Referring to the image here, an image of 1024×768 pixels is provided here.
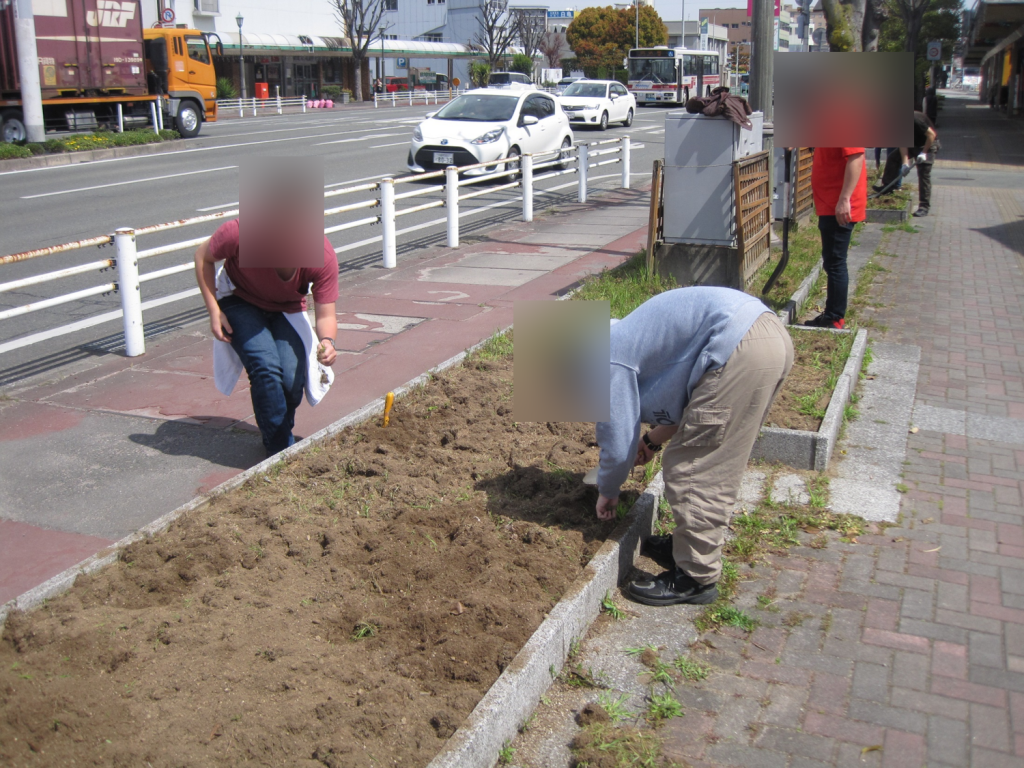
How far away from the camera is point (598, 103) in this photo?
3253 cm

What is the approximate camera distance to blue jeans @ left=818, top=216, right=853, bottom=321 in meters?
6.88

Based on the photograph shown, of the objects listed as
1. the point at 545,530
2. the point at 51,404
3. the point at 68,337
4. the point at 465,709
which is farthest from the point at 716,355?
the point at 68,337

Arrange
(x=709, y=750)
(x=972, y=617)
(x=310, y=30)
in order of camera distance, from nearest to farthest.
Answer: (x=709, y=750), (x=972, y=617), (x=310, y=30)

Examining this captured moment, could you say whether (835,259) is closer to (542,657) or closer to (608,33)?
(542,657)

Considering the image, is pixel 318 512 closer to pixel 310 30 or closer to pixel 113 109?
pixel 113 109

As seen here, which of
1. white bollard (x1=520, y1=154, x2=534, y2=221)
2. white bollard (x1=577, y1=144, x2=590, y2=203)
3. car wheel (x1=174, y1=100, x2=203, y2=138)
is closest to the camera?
white bollard (x1=520, y1=154, x2=534, y2=221)

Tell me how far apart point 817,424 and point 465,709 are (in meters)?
3.17

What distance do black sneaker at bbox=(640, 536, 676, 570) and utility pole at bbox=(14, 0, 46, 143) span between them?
2198 centimetres

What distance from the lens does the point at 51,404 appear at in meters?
6.07

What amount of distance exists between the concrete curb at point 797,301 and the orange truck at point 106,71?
20.9 m

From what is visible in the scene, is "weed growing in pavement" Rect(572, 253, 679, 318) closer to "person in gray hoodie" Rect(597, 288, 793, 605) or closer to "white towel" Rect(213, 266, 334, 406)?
"white towel" Rect(213, 266, 334, 406)

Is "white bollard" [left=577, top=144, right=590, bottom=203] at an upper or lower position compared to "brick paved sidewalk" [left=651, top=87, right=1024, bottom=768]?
upper

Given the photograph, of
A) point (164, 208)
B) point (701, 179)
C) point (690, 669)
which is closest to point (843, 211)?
point (701, 179)

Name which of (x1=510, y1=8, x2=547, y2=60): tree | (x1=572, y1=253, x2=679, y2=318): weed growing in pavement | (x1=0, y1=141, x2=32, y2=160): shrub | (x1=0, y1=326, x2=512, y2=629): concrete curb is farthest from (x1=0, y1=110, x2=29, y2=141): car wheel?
(x1=510, y1=8, x2=547, y2=60): tree
